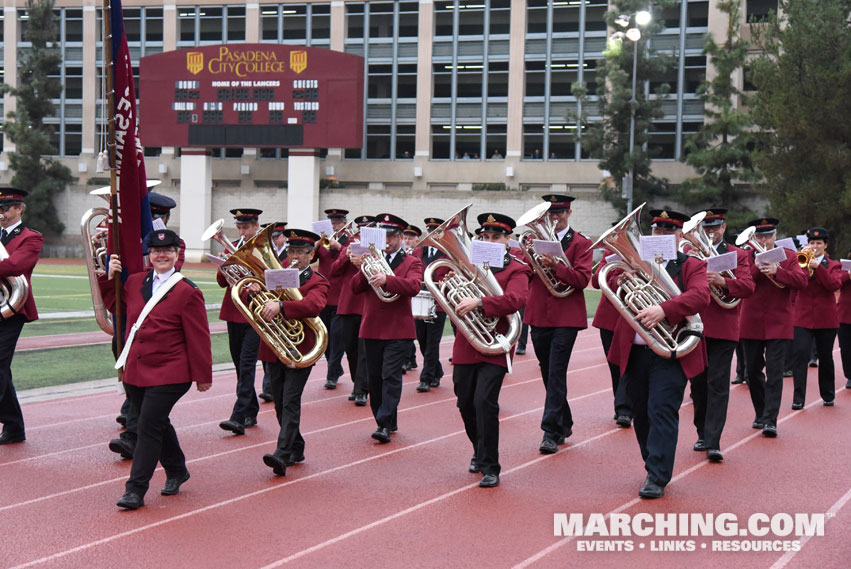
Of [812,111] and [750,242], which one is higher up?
[812,111]

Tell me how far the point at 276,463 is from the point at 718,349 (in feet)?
12.8

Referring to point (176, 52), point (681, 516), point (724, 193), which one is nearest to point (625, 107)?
point (724, 193)

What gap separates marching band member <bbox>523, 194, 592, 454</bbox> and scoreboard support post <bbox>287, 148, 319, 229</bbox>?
122 ft

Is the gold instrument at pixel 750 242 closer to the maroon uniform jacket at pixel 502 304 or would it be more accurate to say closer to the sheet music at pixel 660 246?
the sheet music at pixel 660 246

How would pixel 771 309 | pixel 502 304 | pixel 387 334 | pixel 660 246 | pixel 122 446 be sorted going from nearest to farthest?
pixel 660 246
pixel 502 304
pixel 122 446
pixel 387 334
pixel 771 309

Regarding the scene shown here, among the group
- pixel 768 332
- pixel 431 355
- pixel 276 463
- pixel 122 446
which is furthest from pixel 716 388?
pixel 122 446

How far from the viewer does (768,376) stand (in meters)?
9.46

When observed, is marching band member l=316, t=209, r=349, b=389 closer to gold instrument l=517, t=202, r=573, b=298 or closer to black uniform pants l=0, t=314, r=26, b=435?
gold instrument l=517, t=202, r=573, b=298

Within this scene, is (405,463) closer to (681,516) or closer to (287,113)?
(681,516)

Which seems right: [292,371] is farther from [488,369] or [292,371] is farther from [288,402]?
[488,369]

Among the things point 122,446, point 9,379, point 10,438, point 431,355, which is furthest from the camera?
point 431,355

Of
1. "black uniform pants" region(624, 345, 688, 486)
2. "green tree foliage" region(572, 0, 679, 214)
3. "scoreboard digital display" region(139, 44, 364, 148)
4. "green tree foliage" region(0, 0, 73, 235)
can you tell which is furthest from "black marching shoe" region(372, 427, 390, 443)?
"green tree foliage" region(0, 0, 73, 235)

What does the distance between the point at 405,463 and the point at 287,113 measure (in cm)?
3806

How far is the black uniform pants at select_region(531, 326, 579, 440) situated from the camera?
8.82 metres
